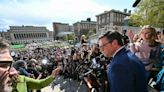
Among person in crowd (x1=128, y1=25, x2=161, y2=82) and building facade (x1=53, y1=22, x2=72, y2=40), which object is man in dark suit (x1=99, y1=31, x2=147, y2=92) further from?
building facade (x1=53, y1=22, x2=72, y2=40)

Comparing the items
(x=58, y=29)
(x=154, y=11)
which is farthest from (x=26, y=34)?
(x=154, y=11)

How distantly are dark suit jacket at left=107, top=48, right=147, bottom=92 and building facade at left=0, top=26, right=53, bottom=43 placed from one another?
12646 cm

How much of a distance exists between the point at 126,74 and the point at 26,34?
137060mm

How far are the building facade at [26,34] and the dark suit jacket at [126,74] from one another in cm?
12646

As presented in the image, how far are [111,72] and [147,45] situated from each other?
6.47 ft

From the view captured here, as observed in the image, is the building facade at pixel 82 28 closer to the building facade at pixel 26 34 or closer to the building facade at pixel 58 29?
the building facade at pixel 58 29

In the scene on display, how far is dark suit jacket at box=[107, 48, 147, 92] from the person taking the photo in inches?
82.7

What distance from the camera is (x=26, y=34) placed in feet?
434

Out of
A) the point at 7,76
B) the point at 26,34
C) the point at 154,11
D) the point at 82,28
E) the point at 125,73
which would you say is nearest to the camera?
the point at 7,76

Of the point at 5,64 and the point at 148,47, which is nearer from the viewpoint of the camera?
the point at 5,64

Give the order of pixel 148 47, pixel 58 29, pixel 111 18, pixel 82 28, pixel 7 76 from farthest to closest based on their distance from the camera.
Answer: pixel 58 29
pixel 82 28
pixel 111 18
pixel 148 47
pixel 7 76

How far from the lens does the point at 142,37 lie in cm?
389

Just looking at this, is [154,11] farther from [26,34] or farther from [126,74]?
[26,34]

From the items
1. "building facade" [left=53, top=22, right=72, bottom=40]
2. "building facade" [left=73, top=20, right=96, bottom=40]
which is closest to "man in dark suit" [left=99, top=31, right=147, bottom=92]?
"building facade" [left=73, top=20, right=96, bottom=40]
